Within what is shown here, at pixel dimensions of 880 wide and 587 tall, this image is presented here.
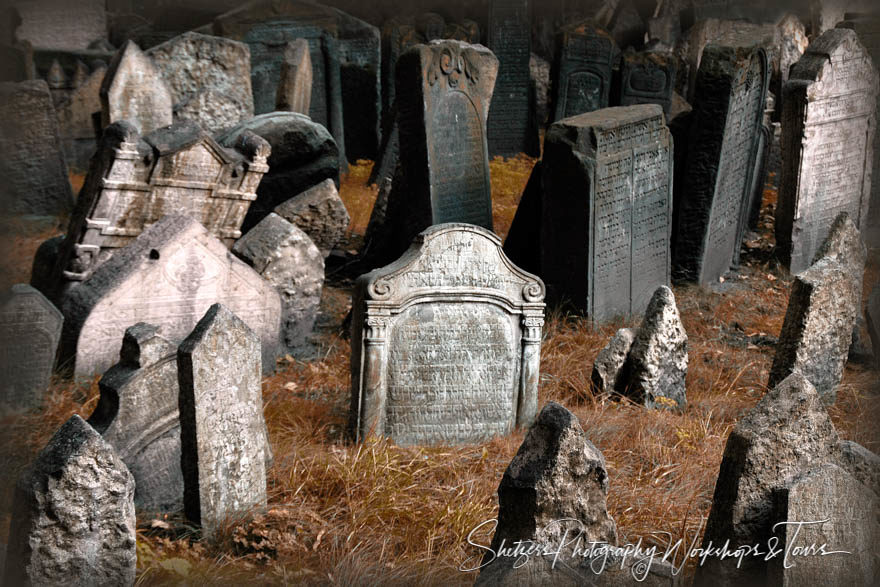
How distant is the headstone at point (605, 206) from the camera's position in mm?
7508

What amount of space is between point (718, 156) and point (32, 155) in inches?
285

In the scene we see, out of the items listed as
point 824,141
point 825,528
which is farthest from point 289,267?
point 824,141

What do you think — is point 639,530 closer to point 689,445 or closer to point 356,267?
point 689,445

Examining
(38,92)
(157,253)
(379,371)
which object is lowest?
(379,371)

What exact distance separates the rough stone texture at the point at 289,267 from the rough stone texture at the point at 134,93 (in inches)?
136

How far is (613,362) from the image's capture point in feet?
20.1

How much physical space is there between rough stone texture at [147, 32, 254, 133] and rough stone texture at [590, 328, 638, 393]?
6.52 meters

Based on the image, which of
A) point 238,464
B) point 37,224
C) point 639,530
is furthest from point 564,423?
point 37,224

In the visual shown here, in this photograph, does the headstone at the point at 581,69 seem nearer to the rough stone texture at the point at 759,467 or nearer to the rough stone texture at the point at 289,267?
the rough stone texture at the point at 289,267

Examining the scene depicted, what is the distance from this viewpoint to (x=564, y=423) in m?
3.27

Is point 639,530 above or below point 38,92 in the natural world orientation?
below

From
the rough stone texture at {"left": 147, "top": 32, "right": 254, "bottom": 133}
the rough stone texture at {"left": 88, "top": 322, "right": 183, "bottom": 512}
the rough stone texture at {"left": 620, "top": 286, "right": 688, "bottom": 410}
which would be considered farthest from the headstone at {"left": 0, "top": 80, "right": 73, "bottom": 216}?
the rough stone texture at {"left": 620, "top": 286, "right": 688, "bottom": 410}

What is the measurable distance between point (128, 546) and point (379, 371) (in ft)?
7.44

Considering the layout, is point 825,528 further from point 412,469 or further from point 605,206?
point 605,206
